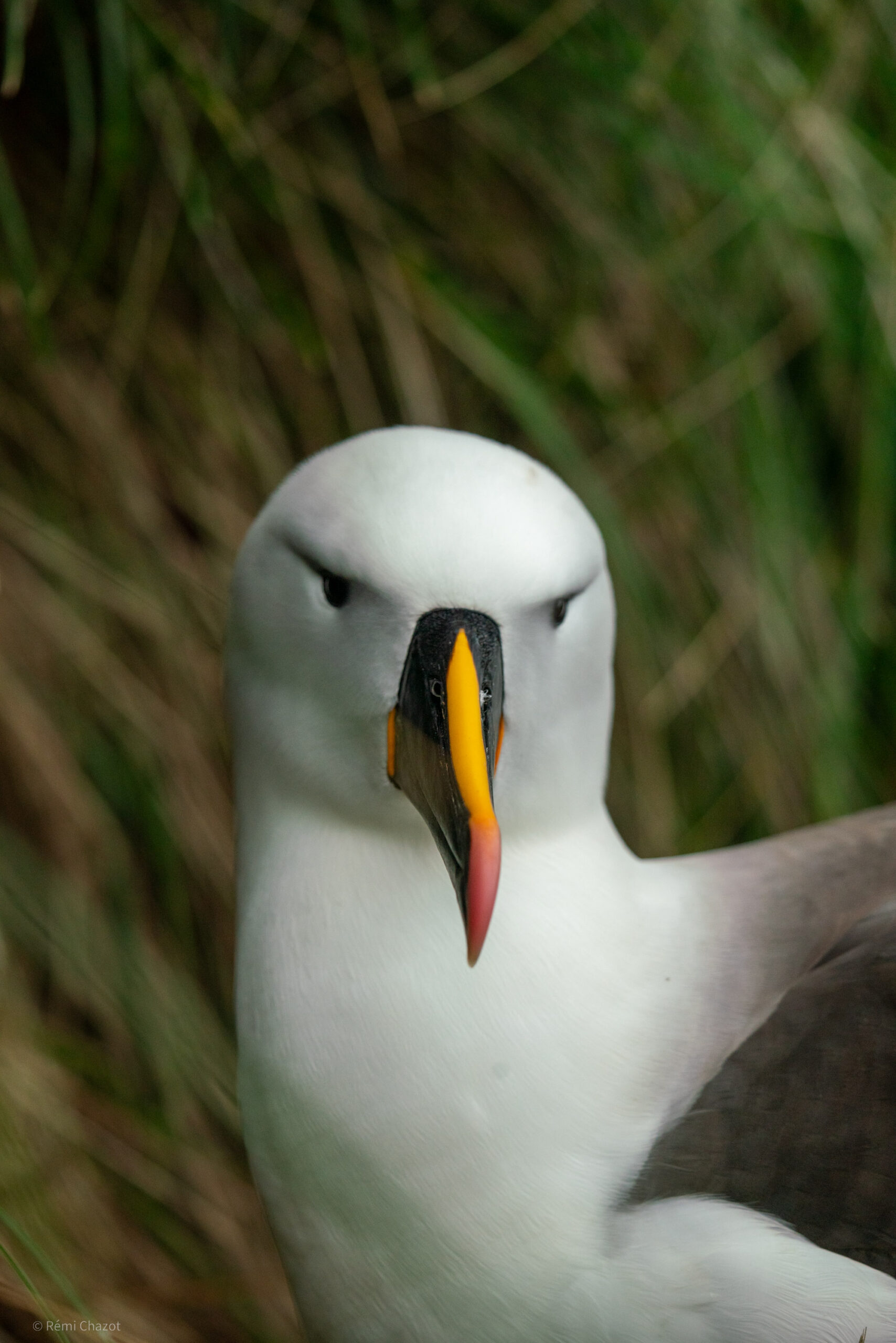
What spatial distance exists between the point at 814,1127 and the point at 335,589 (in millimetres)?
763

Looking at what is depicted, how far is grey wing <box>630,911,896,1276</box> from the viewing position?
4.94ft

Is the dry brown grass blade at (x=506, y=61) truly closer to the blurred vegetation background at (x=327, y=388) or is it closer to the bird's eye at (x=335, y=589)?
the blurred vegetation background at (x=327, y=388)

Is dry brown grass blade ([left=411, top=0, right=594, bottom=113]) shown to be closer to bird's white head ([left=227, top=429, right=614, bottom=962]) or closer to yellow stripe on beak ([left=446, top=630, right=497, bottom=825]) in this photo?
bird's white head ([left=227, top=429, right=614, bottom=962])

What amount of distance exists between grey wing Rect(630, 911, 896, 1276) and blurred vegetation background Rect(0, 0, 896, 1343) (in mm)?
1055

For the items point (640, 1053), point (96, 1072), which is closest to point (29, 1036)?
point (96, 1072)

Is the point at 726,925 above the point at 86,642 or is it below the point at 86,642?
below

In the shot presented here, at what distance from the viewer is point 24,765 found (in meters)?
2.52

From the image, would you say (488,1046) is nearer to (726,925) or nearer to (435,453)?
(726,925)

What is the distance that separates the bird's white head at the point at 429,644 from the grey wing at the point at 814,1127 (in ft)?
1.18

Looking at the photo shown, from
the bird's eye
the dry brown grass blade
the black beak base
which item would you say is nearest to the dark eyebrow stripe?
the bird's eye

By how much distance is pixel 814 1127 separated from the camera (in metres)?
1.54

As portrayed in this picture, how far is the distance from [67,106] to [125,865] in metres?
1.28

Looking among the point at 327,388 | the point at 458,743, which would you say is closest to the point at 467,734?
the point at 458,743

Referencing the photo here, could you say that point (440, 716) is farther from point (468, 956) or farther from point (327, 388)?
point (327, 388)
